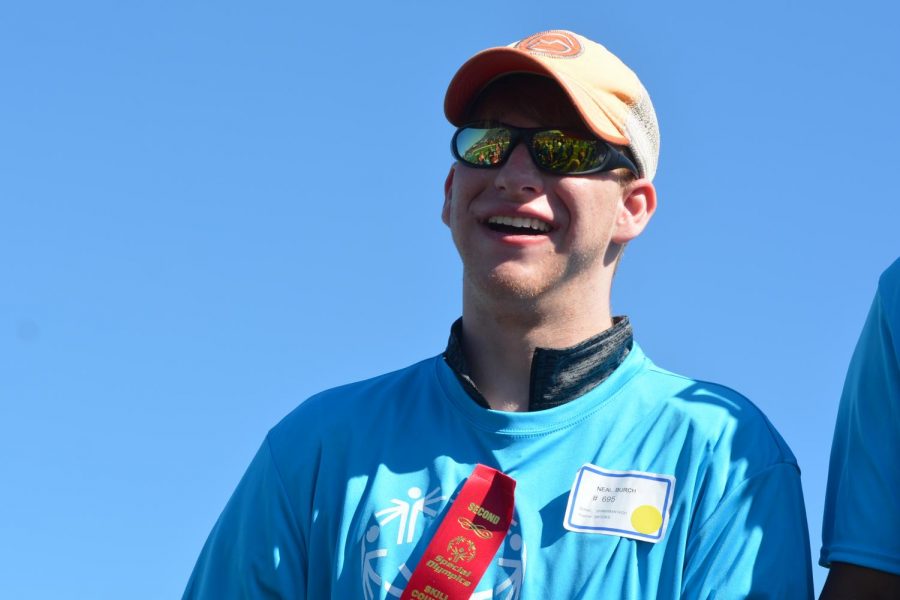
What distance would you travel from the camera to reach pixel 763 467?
16.0ft

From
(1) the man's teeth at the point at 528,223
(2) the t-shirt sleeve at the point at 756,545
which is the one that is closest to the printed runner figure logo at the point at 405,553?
(2) the t-shirt sleeve at the point at 756,545

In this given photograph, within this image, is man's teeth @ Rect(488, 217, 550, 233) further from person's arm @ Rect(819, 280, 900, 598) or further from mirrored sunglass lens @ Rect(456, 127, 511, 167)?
person's arm @ Rect(819, 280, 900, 598)

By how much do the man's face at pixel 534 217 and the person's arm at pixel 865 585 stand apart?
56.6 inches

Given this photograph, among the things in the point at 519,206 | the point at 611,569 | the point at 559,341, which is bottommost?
the point at 611,569

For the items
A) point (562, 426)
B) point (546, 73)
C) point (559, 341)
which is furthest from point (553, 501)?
point (546, 73)

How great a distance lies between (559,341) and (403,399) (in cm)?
62

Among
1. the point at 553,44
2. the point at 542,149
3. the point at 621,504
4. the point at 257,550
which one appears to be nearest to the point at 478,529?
the point at 621,504

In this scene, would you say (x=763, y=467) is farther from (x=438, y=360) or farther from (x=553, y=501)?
(x=438, y=360)

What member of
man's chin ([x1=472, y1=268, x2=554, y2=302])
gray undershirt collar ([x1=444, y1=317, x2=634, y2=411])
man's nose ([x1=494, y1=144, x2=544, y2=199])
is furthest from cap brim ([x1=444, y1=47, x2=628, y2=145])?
gray undershirt collar ([x1=444, y1=317, x2=634, y2=411])

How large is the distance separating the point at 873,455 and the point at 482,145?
1.84 m

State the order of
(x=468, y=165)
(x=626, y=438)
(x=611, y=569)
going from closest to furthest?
(x=611, y=569)
(x=626, y=438)
(x=468, y=165)

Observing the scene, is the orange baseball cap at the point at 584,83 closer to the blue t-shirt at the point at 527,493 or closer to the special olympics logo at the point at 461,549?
the blue t-shirt at the point at 527,493

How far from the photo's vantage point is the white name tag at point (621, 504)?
4863 millimetres

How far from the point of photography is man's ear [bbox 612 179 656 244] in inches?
222
